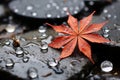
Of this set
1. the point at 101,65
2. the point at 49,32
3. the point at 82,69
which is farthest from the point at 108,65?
the point at 49,32

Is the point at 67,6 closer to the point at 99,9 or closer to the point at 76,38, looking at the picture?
the point at 99,9

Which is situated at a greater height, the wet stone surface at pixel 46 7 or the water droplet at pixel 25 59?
the wet stone surface at pixel 46 7

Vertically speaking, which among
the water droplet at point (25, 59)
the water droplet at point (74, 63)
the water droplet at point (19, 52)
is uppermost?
the water droplet at point (19, 52)

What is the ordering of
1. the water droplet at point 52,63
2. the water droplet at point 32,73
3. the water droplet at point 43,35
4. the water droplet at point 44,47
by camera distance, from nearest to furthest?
1. the water droplet at point 32,73
2. the water droplet at point 52,63
3. the water droplet at point 44,47
4. the water droplet at point 43,35

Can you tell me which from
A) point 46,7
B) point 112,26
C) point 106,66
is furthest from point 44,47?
point 46,7

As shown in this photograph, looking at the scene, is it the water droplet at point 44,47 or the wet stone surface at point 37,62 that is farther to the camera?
the water droplet at point 44,47

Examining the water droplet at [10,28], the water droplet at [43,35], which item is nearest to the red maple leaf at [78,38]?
the water droplet at [43,35]

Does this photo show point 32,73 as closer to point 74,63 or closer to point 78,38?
point 74,63

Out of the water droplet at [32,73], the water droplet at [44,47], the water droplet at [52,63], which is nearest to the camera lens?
the water droplet at [32,73]

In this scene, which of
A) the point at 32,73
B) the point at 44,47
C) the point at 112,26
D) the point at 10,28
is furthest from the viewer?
the point at 10,28

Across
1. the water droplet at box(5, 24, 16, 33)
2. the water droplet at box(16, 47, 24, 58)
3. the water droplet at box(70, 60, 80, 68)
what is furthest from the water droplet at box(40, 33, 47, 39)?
the water droplet at box(5, 24, 16, 33)

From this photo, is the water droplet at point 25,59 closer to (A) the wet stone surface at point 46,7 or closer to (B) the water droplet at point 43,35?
(B) the water droplet at point 43,35
